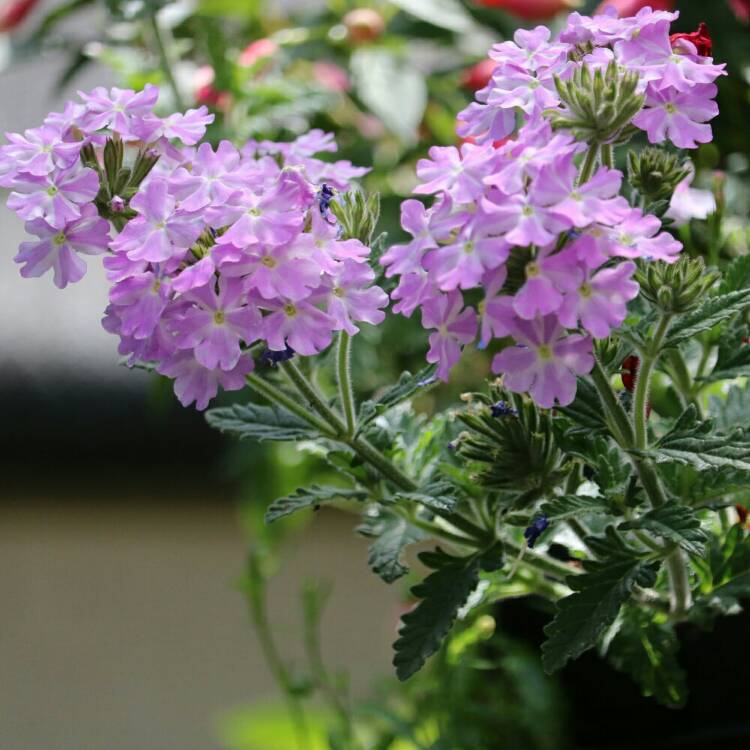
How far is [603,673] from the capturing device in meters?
0.59

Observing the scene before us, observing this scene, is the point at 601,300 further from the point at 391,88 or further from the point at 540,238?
the point at 391,88

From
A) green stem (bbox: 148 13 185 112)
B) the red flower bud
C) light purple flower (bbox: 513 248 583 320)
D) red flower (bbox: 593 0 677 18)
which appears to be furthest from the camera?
the red flower bud

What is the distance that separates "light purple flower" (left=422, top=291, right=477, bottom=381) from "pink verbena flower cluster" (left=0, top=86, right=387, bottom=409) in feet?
0.09

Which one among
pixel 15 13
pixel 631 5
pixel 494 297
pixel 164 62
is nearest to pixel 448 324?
pixel 494 297

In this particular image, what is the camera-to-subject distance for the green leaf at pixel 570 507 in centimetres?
38

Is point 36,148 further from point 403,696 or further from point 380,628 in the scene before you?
point 380,628

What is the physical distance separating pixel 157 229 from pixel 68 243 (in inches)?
1.5

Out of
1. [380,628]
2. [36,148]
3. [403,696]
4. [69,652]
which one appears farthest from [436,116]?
[69,652]

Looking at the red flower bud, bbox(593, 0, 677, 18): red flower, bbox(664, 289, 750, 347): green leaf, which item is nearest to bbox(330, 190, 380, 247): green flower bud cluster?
bbox(664, 289, 750, 347): green leaf

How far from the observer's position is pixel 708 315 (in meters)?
0.38

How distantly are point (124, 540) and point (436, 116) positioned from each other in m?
0.94

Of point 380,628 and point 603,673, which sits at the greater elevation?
point 603,673

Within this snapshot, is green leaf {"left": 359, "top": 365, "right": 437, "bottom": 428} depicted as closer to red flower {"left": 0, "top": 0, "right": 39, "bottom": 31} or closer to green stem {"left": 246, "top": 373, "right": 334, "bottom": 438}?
green stem {"left": 246, "top": 373, "right": 334, "bottom": 438}

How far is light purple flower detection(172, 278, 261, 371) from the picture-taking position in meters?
0.35
